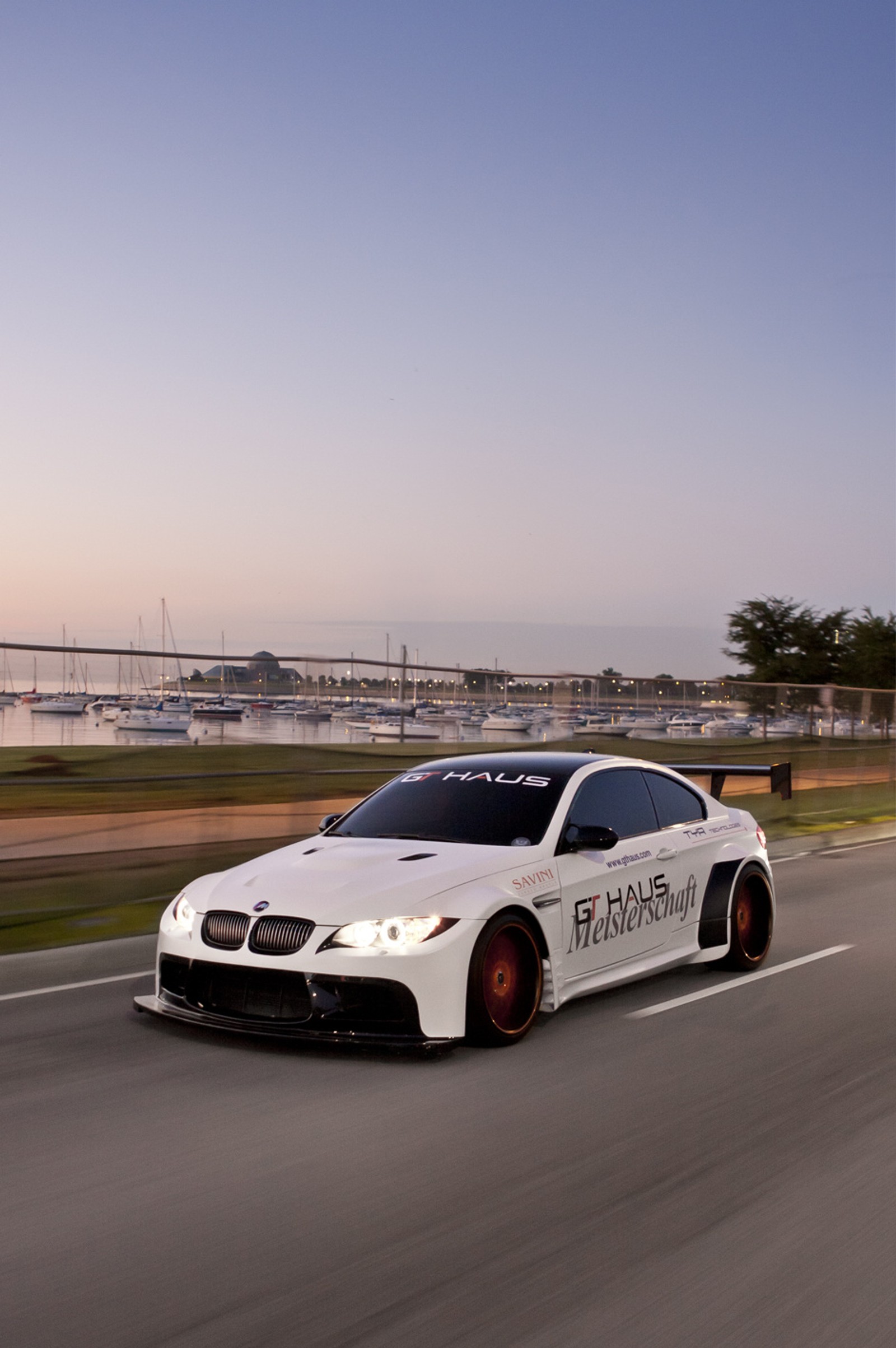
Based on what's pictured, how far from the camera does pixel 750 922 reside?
9.21 meters

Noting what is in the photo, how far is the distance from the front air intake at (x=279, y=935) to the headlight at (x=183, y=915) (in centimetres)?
50

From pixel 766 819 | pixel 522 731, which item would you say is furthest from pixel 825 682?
pixel 522 731

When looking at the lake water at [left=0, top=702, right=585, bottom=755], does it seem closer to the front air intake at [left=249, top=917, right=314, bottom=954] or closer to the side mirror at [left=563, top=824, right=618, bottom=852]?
the front air intake at [left=249, top=917, right=314, bottom=954]

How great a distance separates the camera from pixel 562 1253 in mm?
4258

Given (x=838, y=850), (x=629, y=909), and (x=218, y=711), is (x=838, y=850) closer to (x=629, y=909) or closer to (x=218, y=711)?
(x=218, y=711)

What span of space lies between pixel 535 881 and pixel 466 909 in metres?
0.67

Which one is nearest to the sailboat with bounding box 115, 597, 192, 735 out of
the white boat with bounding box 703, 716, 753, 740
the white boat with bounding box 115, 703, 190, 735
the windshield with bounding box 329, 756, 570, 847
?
the white boat with bounding box 115, 703, 190, 735

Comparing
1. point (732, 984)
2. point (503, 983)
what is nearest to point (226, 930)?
point (503, 983)

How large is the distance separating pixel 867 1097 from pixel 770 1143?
910mm

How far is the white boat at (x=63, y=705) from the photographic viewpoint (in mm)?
11734

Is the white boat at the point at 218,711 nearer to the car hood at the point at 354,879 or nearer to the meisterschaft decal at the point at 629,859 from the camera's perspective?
the car hood at the point at 354,879

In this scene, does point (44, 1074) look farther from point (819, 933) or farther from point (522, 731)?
point (522, 731)

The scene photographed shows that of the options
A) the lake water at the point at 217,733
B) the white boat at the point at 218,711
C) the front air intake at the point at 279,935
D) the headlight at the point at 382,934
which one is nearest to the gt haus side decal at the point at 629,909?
the headlight at the point at 382,934

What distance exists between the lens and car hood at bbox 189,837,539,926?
6.53 m
